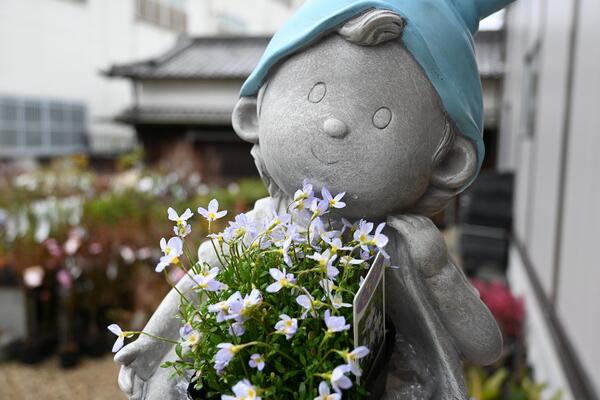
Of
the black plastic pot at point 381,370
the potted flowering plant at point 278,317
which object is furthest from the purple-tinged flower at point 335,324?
the black plastic pot at point 381,370

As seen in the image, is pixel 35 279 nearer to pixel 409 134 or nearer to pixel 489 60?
pixel 409 134

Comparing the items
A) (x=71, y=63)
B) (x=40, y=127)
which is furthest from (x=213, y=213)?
(x=71, y=63)

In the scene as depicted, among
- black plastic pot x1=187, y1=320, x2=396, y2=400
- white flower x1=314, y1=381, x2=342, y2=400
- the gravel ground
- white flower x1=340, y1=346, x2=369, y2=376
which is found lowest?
the gravel ground

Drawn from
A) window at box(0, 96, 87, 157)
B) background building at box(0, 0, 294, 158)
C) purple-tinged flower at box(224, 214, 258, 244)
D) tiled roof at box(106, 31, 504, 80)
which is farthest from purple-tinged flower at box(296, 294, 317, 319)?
window at box(0, 96, 87, 157)

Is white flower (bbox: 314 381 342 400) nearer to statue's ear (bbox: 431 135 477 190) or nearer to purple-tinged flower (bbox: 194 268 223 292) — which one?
purple-tinged flower (bbox: 194 268 223 292)

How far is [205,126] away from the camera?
12.0 m

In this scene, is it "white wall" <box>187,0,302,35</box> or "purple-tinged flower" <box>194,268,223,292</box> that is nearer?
"purple-tinged flower" <box>194,268,223,292</box>

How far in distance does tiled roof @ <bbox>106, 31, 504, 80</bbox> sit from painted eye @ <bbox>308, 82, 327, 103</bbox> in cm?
980

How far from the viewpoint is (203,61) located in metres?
13.0

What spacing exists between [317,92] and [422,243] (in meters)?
0.44

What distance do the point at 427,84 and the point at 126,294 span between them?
180 inches

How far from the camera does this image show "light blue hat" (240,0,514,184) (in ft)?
4.20

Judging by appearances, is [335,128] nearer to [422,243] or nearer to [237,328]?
[422,243]

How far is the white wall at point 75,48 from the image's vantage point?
44.9 feet
